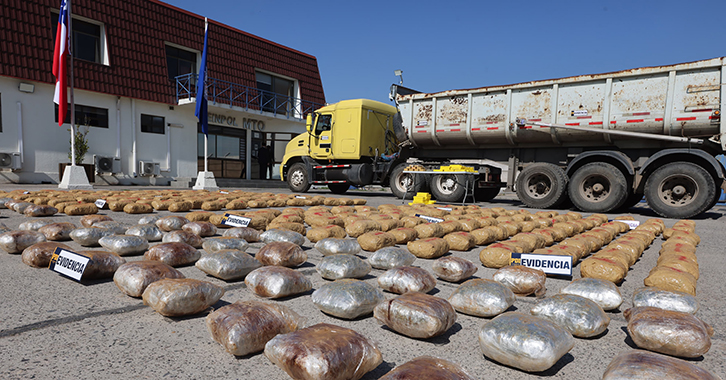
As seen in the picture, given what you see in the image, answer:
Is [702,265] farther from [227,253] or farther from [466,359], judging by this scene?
[227,253]

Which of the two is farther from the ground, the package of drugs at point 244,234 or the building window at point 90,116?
the building window at point 90,116

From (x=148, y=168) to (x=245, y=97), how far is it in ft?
17.7

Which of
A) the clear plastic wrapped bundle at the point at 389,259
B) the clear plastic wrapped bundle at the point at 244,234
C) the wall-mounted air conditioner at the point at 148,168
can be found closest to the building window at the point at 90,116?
the wall-mounted air conditioner at the point at 148,168

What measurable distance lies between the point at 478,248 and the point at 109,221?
339 centimetres

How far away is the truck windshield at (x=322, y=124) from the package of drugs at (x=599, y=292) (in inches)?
418

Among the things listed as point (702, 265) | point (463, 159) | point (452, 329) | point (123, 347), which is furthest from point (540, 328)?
point (463, 159)

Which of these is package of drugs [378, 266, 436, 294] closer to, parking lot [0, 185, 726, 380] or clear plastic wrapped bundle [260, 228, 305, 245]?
parking lot [0, 185, 726, 380]

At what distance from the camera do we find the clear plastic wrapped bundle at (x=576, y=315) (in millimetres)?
1612

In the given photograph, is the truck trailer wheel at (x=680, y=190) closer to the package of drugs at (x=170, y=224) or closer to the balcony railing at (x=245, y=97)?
the package of drugs at (x=170, y=224)

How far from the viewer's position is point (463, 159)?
10.3 m

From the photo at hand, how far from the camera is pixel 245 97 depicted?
714 inches

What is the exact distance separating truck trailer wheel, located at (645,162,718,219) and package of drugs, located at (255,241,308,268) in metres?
7.41

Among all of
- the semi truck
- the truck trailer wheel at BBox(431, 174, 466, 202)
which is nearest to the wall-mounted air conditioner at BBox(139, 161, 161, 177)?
the semi truck

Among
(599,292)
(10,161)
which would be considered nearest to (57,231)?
(599,292)
